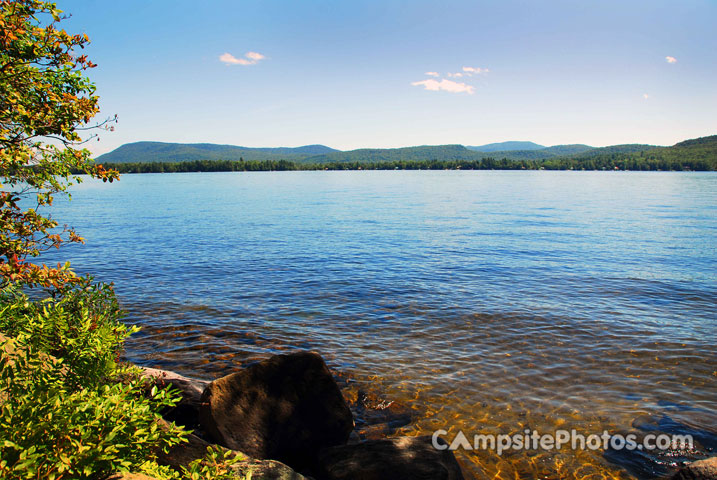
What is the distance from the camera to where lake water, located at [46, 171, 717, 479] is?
10.2 meters

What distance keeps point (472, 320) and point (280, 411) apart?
396 inches

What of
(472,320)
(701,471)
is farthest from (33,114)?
(472,320)

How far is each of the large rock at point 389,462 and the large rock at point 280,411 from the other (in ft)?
2.62

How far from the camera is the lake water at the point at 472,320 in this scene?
10227 mm

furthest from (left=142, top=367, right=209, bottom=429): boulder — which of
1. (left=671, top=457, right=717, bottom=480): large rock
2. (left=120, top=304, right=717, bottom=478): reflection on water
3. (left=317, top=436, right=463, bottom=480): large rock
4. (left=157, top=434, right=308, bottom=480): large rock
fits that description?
(left=671, top=457, right=717, bottom=480): large rock

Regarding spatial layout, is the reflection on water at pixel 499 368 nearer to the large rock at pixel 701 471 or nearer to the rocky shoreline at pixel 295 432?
the rocky shoreline at pixel 295 432

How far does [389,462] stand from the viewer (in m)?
6.84

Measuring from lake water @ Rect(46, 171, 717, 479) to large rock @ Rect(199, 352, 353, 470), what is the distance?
7.72ft

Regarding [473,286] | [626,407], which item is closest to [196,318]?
[473,286]

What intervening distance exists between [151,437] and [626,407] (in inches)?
429

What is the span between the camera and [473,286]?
2097 cm

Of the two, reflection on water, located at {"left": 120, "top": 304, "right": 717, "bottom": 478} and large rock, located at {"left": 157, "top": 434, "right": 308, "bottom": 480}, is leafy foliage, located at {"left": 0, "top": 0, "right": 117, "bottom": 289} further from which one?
reflection on water, located at {"left": 120, "top": 304, "right": 717, "bottom": 478}

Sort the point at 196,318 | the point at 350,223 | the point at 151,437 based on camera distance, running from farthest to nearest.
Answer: the point at 350,223 < the point at 196,318 < the point at 151,437

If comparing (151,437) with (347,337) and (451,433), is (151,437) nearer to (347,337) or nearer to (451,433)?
(451,433)
